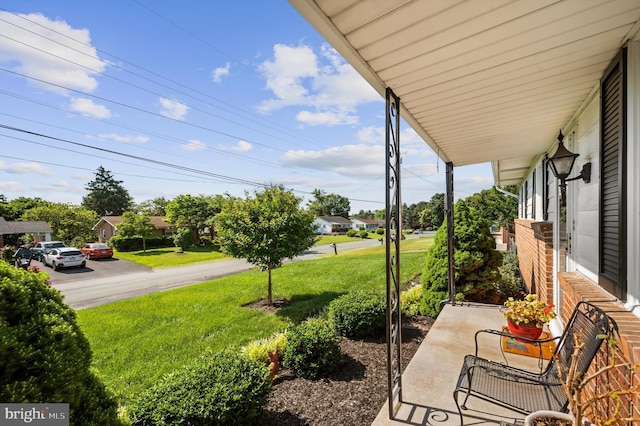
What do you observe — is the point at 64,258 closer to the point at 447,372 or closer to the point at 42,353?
the point at 42,353

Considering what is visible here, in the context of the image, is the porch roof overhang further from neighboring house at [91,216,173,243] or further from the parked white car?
neighboring house at [91,216,173,243]

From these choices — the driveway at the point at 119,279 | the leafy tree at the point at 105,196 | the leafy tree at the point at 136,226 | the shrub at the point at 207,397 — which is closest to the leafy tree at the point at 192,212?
the leafy tree at the point at 136,226

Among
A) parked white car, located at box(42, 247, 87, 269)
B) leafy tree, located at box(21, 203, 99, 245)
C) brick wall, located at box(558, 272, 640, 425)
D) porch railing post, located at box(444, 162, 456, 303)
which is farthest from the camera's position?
leafy tree, located at box(21, 203, 99, 245)

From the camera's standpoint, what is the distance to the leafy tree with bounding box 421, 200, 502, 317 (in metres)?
5.46

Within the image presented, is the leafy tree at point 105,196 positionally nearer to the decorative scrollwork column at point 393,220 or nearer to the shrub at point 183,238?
the shrub at point 183,238

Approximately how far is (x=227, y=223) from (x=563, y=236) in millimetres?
6532

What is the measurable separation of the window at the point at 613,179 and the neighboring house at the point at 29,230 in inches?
1315

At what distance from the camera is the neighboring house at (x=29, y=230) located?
24359 millimetres

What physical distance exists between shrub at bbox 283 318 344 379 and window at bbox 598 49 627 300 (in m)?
2.66

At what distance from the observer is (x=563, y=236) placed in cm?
397

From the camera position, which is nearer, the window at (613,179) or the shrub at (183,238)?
the window at (613,179)

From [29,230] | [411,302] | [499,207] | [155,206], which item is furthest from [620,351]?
[155,206]

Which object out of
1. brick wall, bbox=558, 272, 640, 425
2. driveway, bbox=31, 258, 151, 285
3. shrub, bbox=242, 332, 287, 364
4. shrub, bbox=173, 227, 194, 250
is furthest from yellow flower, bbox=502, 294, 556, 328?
shrub, bbox=173, 227, 194, 250

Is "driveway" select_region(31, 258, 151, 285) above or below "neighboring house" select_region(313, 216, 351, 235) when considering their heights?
below
